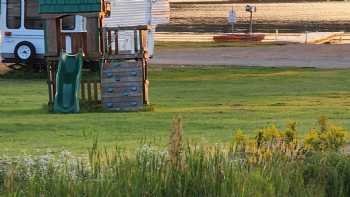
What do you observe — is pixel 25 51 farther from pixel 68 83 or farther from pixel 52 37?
pixel 68 83

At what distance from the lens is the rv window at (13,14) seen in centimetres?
2873

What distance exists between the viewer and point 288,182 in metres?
8.25

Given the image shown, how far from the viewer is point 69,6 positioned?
2011 centimetres

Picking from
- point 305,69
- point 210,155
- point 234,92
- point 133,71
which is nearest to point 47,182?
point 210,155

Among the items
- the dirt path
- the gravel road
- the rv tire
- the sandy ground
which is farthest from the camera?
the sandy ground

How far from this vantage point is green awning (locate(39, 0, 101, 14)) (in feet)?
66.1

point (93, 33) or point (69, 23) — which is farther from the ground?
point (93, 33)

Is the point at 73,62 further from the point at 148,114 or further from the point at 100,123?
the point at 100,123

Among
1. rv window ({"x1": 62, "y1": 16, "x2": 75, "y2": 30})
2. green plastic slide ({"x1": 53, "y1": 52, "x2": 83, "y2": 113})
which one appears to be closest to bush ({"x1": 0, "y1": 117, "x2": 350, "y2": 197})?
green plastic slide ({"x1": 53, "y1": 52, "x2": 83, "y2": 113})

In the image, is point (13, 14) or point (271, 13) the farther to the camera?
point (271, 13)

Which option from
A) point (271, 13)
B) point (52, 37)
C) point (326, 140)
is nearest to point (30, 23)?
point (52, 37)

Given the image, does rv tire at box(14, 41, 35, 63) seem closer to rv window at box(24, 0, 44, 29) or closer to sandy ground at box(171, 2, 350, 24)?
rv window at box(24, 0, 44, 29)

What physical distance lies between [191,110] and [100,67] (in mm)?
2086

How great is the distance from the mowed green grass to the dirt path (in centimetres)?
373
